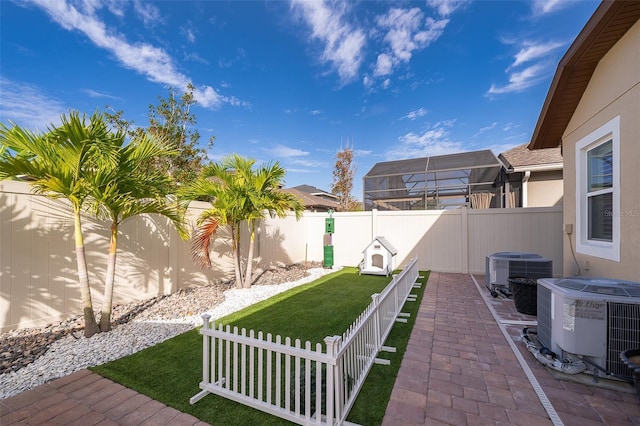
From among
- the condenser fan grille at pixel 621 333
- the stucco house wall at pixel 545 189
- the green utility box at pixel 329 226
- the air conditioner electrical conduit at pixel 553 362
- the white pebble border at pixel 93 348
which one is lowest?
the white pebble border at pixel 93 348

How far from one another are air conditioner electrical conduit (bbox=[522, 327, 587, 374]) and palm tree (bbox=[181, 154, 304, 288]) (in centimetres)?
519

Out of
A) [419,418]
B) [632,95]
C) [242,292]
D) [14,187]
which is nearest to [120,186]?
[14,187]

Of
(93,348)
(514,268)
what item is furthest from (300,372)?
(514,268)

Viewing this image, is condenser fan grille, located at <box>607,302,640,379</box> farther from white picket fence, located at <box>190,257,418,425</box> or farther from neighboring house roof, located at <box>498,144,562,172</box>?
neighboring house roof, located at <box>498,144,562,172</box>

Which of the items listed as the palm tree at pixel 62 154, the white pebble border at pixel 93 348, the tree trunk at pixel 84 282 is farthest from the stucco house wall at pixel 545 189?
the tree trunk at pixel 84 282

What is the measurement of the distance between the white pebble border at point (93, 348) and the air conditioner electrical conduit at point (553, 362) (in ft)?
15.1

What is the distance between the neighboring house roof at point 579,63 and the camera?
3164 mm

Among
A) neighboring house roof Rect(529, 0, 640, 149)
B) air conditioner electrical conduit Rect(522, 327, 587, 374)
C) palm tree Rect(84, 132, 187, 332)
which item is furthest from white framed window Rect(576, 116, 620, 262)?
palm tree Rect(84, 132, 187, 332)

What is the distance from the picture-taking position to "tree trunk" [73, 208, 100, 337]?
3.48 metres

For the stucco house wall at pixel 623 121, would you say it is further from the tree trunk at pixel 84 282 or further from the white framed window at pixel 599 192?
the tree trunk at pixel 84 282

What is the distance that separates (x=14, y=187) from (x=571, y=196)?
9035 mm

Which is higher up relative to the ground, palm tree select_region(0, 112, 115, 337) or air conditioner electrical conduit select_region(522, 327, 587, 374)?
palm tree select_region(0, 112, 115, 337)

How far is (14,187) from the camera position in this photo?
358cm

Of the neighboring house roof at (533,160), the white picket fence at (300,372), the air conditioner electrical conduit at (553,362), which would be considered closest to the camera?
the white picket fence at (300,372)
